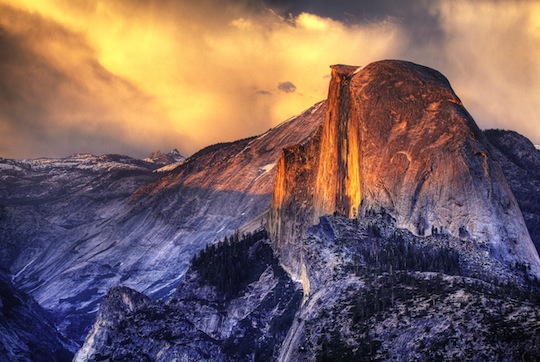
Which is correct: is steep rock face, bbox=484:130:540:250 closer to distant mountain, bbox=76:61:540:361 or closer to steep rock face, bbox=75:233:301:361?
distant mountain, bbox=76:61:540:361

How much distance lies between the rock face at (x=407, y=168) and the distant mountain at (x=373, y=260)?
272mm

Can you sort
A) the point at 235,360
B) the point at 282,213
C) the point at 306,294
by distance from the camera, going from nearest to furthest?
the point at 306,294 < the point at 235,360 < the point at 282,213

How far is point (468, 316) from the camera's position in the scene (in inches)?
3157

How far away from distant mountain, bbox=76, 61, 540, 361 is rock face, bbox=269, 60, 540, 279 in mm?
272

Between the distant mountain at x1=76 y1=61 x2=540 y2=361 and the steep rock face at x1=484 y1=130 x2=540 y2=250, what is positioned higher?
the steep rock face at x1=484 y1=130 x2=540 y2=250

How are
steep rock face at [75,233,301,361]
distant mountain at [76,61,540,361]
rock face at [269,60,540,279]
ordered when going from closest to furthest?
distant mountain at [76,61,540,361], rock face at [269,60,540,279], steep rock face at [75,233,301,361]

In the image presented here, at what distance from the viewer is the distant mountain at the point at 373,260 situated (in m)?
85.3


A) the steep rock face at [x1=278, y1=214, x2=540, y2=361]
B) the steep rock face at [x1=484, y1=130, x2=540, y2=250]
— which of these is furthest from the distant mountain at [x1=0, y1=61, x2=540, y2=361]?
the steep rock face at [x1=484, y1=130, x2=540, y2=250]

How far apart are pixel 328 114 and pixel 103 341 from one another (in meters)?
74.4

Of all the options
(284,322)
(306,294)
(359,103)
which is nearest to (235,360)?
(284,322)

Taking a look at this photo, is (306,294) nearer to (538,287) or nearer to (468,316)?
(538,287)

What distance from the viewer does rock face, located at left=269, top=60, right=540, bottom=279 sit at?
121 meters

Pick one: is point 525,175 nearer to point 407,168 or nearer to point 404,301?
point 407,168

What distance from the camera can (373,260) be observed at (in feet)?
376
